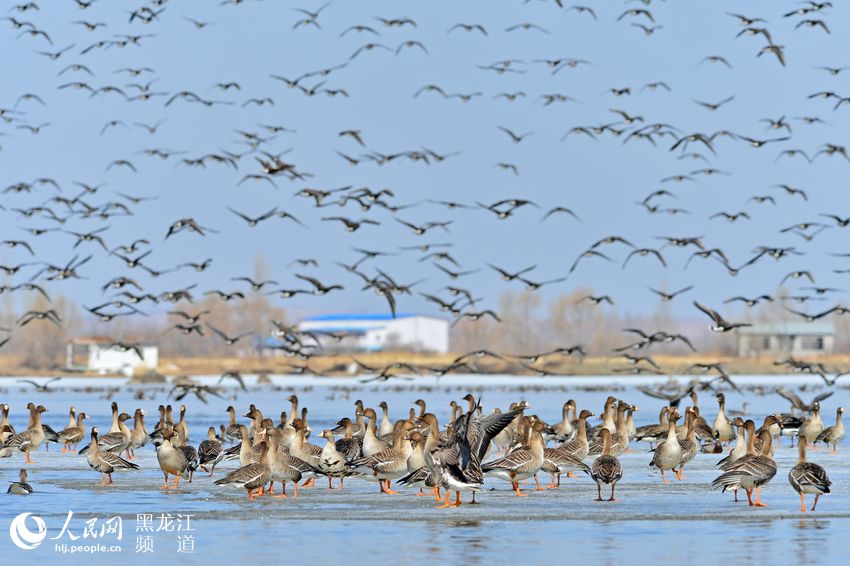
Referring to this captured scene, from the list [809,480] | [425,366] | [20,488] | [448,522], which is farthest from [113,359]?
[809,480]

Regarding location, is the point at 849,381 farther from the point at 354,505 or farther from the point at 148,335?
the point at 354,505

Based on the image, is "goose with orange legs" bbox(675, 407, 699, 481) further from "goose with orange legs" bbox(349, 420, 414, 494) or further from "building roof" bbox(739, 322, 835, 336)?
"building roof" bbox(739, 322, 835, 336)

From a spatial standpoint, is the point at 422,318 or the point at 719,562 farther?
the point at 422,318

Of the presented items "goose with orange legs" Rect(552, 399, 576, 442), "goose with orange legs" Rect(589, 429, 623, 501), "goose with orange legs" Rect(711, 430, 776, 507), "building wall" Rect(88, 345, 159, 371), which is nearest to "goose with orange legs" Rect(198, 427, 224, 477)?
"goose with orange legs" Rect(589, 429, 623, 501)

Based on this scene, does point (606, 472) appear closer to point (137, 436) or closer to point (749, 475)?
point (749, 475)

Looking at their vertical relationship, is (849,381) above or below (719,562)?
above

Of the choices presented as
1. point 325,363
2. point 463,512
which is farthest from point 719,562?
point 325,363

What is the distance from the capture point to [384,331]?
170875mm

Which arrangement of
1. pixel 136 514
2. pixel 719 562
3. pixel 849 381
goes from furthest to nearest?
1. pixel 849 381
2. pixel 136 514
3. pixel 719 562

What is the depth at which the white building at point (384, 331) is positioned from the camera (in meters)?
165

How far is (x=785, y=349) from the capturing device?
145 metres

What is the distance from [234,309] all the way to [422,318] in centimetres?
A: 2143

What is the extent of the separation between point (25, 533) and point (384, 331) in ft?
496

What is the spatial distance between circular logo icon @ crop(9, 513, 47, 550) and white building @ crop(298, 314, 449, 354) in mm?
134601
